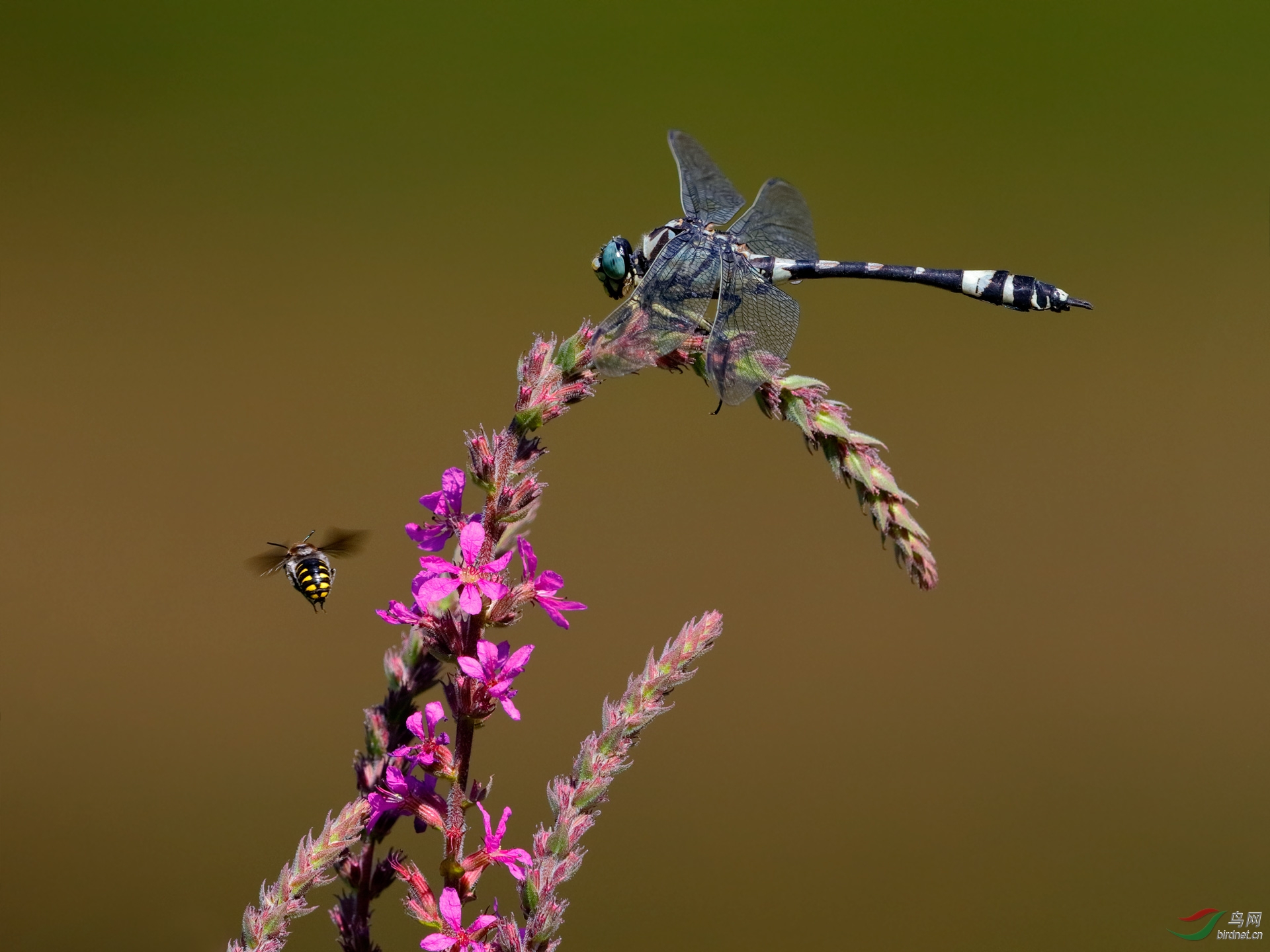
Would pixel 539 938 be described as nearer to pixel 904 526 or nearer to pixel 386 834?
A: pixel 386 834

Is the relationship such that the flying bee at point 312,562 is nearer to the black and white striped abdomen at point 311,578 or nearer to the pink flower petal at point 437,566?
the black and white striped abdomen at point 311,578

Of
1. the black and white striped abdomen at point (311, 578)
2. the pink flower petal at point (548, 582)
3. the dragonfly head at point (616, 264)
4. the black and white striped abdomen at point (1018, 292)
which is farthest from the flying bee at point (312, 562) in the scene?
the black and white striped abdomen at point (1018, 292)

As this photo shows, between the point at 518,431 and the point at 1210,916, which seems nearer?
the point at 518,431

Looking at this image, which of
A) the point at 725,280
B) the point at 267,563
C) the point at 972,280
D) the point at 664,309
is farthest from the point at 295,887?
the point at 972,280

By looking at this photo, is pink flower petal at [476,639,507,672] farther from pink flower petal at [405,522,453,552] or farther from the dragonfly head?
the dragonfly head

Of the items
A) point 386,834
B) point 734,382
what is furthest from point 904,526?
point 386,834

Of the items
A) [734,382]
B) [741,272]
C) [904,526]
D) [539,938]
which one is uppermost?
[741,272]

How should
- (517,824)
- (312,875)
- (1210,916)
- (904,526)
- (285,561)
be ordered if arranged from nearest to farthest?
(312,875) → (904,526) → (285,561) → (1210,916) → (517,824)

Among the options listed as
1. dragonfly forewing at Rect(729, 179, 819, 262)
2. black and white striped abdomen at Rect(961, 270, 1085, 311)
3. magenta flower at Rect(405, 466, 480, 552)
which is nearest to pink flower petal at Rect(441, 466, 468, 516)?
magenta flower at Rect(405, 466, 480, 552)
